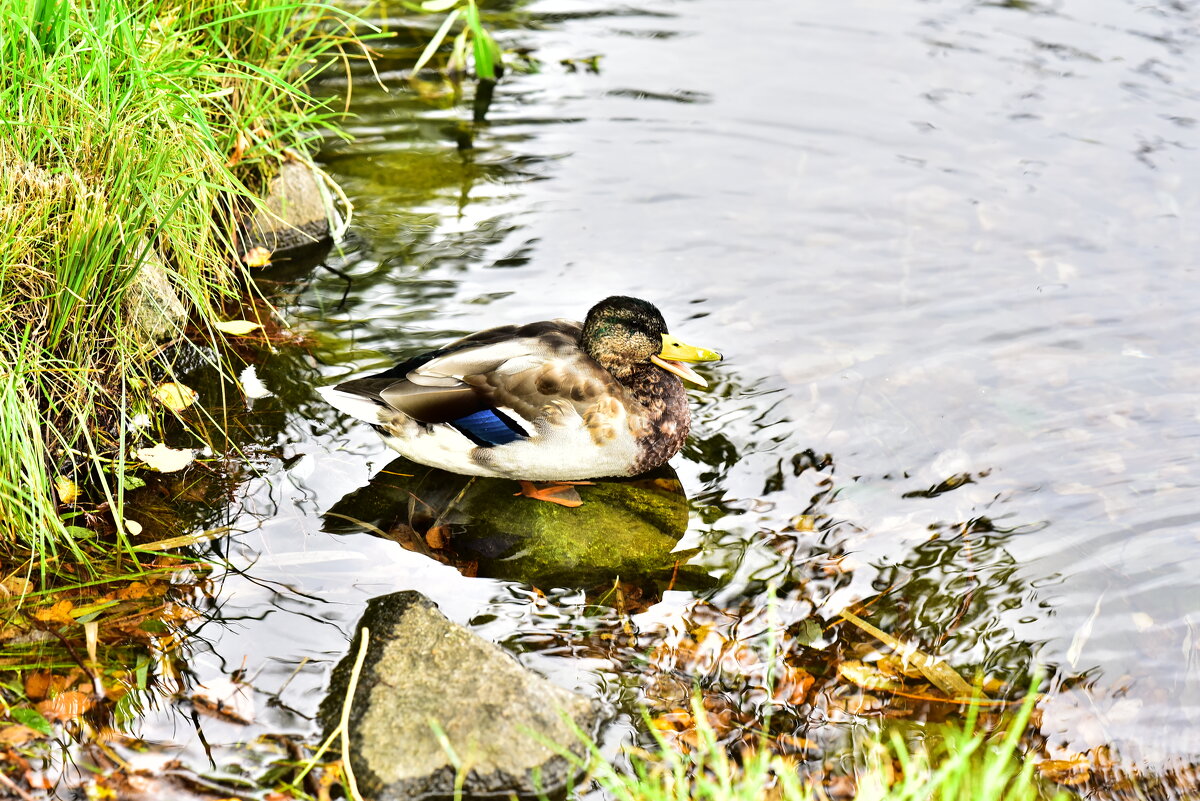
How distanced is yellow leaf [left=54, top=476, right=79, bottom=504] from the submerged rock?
1.22 m

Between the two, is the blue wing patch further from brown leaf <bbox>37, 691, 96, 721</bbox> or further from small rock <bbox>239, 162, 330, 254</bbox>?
small rock <bbox>239, 162, 330, 254</bbox>

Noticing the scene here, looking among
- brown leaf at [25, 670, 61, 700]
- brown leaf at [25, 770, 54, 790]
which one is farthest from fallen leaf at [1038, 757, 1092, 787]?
brown leaf at [25, 670, 61, 700]

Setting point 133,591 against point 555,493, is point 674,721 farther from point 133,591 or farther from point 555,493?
point 133,591

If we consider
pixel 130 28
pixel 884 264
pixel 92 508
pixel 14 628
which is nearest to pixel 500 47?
pixel 884 264

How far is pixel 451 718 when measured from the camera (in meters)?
3.37

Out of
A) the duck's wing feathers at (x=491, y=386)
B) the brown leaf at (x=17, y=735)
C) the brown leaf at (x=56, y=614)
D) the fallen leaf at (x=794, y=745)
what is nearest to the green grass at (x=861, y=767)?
the fallen leaf at (x=794, y=745)

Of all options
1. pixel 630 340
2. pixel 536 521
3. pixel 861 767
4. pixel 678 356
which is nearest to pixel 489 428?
pixel 536 521

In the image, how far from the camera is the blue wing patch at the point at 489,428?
4492 millimetres

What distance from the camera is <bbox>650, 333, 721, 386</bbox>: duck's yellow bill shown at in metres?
4.66

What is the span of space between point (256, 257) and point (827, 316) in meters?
2.85

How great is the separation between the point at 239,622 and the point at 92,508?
790 millimetres

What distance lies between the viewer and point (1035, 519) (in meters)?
4.52

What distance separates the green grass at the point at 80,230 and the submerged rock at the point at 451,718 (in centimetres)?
105

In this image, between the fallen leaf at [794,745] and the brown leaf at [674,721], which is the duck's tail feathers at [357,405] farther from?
the fallen leaf at [794,745]
